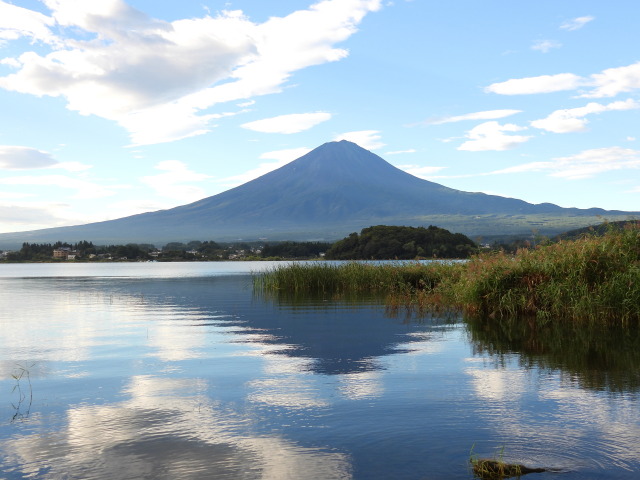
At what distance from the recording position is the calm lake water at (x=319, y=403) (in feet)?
25.4

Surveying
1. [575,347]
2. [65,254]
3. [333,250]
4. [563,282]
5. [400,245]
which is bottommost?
[575,347]

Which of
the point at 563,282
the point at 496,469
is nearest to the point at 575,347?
the point at 563,282

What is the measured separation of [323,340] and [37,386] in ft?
27.4

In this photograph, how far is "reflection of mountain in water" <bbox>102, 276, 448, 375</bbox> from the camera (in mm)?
15633

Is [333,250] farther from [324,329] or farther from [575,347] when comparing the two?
→ [575,347]

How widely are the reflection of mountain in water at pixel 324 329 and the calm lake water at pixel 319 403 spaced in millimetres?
134

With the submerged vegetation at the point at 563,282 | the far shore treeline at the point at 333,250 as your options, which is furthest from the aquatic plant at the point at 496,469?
the far shore treeline at the point at 333,250

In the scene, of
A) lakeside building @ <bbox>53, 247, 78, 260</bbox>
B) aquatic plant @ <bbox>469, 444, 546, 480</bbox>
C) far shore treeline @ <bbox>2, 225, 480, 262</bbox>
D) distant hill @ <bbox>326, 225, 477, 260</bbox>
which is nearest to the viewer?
aquatic plant @ <bbox>469, 444, 546, 480</bbox>

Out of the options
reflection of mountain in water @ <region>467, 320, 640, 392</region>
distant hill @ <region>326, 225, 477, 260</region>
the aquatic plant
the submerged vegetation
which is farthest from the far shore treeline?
the aquatic plant

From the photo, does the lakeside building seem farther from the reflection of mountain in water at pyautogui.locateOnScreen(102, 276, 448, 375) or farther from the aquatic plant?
the aquatic plant

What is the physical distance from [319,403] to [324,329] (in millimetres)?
10676

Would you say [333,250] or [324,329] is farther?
[333,250]

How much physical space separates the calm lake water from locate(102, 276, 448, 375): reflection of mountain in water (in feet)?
0.44

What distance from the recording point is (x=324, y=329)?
69.9 feet
